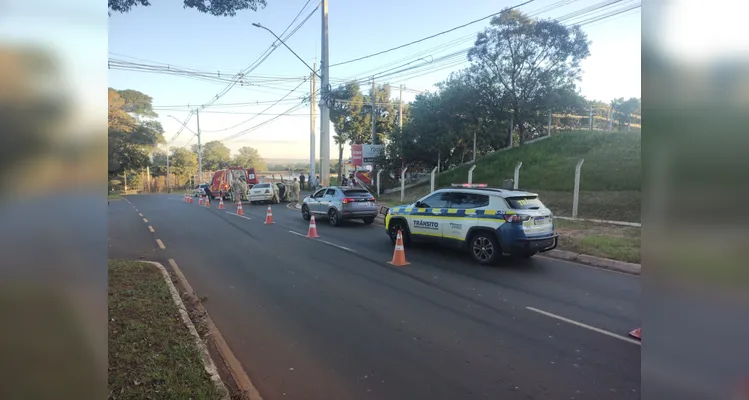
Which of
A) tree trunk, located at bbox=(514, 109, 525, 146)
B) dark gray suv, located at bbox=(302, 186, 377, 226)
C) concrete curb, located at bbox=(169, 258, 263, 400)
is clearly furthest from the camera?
tree trunk, located at bbox=(514, 109, 525, 146)

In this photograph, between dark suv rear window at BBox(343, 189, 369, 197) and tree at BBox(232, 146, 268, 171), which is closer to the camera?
dark suv rear window at BBox(343, 189, 369, 197)

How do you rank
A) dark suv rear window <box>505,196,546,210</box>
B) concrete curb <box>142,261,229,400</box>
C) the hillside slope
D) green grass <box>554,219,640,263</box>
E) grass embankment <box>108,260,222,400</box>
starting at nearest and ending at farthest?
grass embankment <box>108,260,222,400</box>
concrete curb <box>142,261,229,400</box>
dark suv rear window <box>505,196,546,210</box>
green grass <box>554,219,640,263</box>
the hillside slope

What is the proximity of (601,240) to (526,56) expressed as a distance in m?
20.4

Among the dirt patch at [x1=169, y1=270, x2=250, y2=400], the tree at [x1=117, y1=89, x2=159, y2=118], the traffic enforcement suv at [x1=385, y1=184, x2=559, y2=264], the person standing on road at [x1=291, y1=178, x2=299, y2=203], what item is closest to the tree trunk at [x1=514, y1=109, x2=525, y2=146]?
the person standing on road at [x1=291, y1=178, x2=299, y2=203]

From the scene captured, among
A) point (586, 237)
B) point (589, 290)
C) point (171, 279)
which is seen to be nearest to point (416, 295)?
point (589, 290)

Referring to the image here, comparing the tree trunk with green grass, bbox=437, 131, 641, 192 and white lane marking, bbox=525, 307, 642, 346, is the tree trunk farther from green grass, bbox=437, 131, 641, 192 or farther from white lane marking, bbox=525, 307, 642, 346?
white lane marking, bbox=525, 307, 642, 346

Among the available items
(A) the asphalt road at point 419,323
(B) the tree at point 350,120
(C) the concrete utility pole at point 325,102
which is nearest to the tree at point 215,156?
(B) the tree at point 350,120

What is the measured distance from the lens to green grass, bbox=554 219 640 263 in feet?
30.8

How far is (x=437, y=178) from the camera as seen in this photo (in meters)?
28.5

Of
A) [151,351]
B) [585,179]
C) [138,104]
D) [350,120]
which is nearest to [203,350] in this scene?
[151,351]

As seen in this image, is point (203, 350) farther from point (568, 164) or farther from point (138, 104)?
point (138, 104)

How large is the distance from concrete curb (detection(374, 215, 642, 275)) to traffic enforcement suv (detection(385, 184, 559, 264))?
3.00ft
